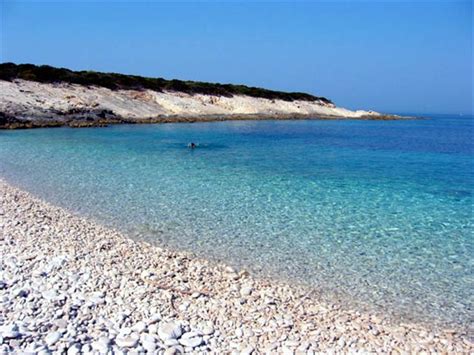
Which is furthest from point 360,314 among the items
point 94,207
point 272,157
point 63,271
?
point 272,157

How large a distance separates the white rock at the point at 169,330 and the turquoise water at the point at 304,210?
8.89 feet

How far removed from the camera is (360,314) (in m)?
6.37

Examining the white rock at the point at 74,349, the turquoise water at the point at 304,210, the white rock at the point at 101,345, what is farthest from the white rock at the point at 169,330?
the turquoise water at the point at 304,210

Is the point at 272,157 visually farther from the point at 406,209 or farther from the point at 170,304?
the point at 170,304

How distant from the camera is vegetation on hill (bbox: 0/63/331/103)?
49688 millimetres

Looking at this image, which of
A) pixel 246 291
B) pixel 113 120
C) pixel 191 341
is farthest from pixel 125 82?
pixel 191 341

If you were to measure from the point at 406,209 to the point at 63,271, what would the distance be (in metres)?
9.68

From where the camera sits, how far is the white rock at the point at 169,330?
5.29m

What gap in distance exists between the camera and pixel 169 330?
542 cm

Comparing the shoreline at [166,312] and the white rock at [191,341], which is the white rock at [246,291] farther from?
the white rock at [191,341]

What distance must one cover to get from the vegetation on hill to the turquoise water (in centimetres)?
2849

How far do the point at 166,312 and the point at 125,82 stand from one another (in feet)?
193

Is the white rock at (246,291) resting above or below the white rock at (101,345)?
below

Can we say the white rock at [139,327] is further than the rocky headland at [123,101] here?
No
